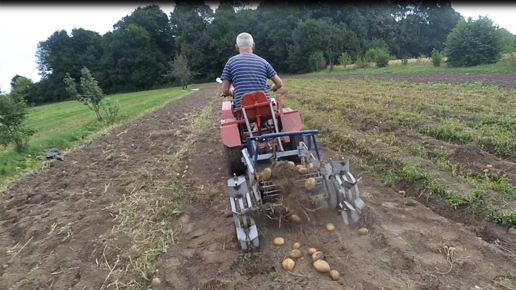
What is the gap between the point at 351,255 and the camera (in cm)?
317

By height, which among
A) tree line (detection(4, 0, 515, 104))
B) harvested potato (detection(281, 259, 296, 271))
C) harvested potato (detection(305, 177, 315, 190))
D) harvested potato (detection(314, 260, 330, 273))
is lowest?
harvested potato (detection(314, 260, 330, 273))

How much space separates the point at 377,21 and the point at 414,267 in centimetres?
5832

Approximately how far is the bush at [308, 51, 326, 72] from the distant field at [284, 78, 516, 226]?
101 feet

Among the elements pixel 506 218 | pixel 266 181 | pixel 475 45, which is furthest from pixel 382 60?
pixel 266 181

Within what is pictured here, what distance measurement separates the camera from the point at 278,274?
2994 mm

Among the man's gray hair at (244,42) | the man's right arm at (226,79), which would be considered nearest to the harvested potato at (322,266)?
the man's right arm at (226,79)

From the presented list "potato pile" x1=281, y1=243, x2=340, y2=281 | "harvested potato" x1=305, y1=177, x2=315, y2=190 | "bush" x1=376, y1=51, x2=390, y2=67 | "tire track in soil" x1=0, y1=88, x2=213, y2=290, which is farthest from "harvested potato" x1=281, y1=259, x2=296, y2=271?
"bush" x1=376, y1=51, x2=390, y2=67

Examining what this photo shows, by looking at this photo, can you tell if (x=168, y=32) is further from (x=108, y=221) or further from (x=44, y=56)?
(x=108, y=221)

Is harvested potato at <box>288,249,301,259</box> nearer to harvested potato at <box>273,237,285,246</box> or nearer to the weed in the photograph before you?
harvested potato at <box>273,237,285,246</box>

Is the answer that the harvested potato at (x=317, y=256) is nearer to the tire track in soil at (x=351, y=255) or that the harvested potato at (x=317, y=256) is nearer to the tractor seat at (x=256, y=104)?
the tire track in soil at (x=351, y=255)

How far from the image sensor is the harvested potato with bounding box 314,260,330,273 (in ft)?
9.68

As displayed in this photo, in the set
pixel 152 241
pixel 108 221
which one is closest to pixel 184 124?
pixel 108 221

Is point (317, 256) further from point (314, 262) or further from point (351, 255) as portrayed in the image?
point (351, 255)

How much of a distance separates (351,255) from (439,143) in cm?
412
